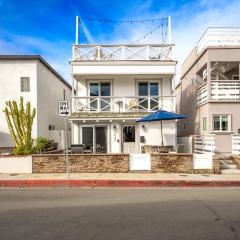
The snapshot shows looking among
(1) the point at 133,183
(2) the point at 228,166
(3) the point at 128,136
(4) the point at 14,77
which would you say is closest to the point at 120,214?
(1) the point at 133,183

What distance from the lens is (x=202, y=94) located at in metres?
21.0

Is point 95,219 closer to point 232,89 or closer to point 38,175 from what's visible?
point 38,175

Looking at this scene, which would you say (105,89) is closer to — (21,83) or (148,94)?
(148,94)

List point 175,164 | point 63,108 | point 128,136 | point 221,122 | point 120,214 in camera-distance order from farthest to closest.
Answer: point 128,136 < point 221,122 < point 175,164 < point 63,108 < point 120,214

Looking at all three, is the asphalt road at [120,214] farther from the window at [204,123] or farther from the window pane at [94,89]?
the window pane at [94,89]

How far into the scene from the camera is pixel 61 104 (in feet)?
40.2

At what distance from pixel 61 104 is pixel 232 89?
11.5 metres

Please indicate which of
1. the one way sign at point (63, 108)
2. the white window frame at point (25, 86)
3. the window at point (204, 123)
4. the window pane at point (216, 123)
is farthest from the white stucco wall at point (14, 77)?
the window pane at point (216, 123)

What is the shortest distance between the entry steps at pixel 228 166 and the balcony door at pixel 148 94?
5646mm

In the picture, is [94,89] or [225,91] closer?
[225,91]

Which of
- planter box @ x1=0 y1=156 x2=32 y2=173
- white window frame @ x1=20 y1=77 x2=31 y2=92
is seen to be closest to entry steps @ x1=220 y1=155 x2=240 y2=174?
planter box @ x1=0 y1=156 x2=32 y2=173

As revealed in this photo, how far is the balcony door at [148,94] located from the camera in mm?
20047

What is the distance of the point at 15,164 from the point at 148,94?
967 cm

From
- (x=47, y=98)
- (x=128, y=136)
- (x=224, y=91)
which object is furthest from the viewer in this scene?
(x=47, y=98)
